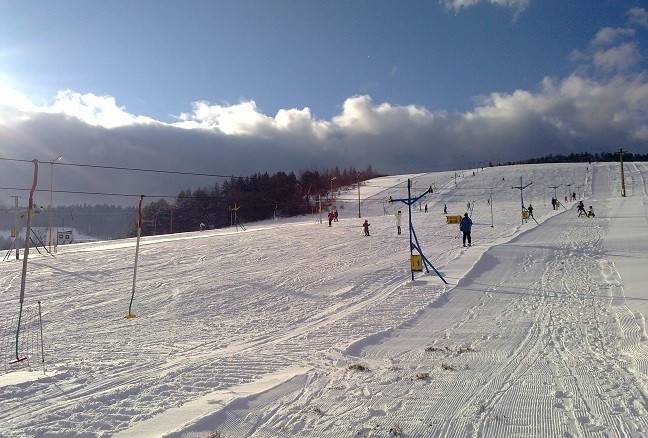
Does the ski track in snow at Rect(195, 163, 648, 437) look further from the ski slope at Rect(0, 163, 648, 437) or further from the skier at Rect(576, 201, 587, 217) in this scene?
the skier at Rect(576, 201, 587, 217)

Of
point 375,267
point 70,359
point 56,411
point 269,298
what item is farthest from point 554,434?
point 375,267

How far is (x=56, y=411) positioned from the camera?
21.1 feet

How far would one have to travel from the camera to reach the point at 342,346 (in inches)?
386

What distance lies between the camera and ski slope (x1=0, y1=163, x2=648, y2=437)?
5.98 m

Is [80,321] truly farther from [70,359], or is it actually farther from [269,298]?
[269,298]

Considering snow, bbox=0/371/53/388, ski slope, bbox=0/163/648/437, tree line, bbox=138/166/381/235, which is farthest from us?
tree line, bbox=138/166/381/235

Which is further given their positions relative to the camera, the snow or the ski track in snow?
the snow

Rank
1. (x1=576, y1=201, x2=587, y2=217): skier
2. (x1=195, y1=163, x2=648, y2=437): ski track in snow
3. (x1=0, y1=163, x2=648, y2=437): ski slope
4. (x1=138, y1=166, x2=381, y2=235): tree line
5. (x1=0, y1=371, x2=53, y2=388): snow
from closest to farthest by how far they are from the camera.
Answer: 1. (x1=195, y1=163, x2=648, y2=437): ski track in snow
2. (x1=0, y1=163, x2=648, y2=437): ski slope
3. (x1=0, y1=371, x2=53, y2=388): snow
4. (x1=576, y1=201, x2=587, y2=217): skier
5. (x1=138, y1=166, x2=381, y2=235): tree line

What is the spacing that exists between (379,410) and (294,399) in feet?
4.01

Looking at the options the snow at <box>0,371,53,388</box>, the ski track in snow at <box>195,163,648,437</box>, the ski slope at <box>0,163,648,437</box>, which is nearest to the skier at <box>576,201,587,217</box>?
the ski slope at <box>0,163,648,437</box>

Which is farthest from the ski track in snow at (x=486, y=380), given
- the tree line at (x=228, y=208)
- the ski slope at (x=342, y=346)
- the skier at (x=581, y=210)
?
the tree line at (x=228, y=208)

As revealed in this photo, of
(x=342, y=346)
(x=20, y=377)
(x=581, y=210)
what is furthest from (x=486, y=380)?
(x=581, y=210)

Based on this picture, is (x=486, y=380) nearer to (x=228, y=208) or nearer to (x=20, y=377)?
(x=20, y=377)

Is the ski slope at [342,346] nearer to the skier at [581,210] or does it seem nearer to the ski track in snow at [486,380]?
the ski track in snow at [486,380]
